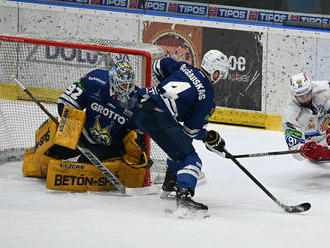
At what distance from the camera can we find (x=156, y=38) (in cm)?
700

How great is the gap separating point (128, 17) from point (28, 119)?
228 centimetres

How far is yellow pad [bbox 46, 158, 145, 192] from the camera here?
428 centimetres

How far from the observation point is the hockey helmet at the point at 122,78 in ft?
13.6

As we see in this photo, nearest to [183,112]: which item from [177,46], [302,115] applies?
[302,115]

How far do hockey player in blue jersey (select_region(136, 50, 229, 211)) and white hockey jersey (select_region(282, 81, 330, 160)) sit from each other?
4.25 ft

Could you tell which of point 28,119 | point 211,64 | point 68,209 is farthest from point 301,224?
point 28,119

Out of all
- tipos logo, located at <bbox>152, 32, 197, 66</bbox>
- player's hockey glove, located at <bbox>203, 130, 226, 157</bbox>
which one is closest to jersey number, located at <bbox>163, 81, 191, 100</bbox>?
player's hockey glove, located at <bbox>203, 130, 226, 157</bbox>

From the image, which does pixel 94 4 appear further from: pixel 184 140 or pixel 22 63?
pixel 184 140

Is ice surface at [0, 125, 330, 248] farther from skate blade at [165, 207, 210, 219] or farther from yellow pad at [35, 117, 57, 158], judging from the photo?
yellow pad at [35, 117, 57, 158]

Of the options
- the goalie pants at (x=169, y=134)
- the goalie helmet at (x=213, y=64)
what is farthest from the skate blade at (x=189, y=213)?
the goalie helmet at (x=213, y=64)

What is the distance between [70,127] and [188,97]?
2.70ft

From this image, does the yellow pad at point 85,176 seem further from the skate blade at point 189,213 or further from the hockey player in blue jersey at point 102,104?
the skate blade at point 189,213

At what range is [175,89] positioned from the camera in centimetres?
388

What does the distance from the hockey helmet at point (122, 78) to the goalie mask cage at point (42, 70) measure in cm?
50
